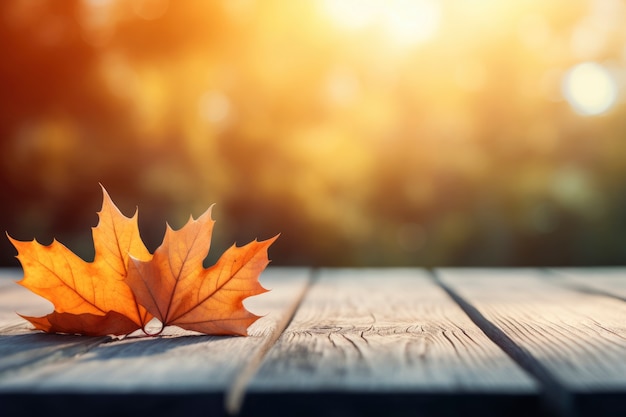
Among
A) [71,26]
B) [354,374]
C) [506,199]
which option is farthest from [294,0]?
[354,374]

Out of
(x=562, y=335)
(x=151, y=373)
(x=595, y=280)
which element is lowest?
(x=595, y=280)

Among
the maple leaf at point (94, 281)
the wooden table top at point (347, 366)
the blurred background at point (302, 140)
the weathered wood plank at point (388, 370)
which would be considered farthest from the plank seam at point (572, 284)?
the blurred background at point (302, 140)

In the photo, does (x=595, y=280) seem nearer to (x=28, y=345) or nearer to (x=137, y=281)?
(x=137, y=281)

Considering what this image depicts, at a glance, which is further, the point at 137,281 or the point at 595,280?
the point at 595,280

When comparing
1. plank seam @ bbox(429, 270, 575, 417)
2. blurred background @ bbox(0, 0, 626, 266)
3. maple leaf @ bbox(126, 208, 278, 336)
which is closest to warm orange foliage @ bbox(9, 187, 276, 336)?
maple leaf @ bbox(126, 208, 278, 336)

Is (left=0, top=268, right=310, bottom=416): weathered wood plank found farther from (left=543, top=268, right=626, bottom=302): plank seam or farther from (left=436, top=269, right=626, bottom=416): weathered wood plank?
(left=543, top=268, right=626, bottom=302): plank seam

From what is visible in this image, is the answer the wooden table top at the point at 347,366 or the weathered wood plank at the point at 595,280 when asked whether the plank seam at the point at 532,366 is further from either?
the weathered wood plank at the point at 595,280

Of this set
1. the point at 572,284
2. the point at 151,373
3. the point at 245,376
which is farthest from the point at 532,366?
the point at 572,284
